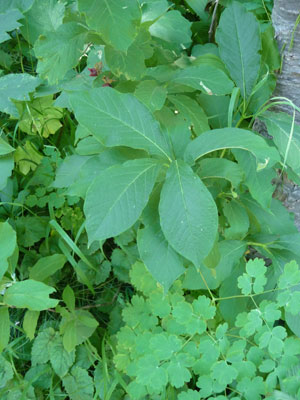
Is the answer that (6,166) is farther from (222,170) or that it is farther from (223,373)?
(223,373)

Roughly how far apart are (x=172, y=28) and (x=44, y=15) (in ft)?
1.86

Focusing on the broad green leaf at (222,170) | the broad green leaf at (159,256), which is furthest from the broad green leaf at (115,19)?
the broad green leaf at (159,256)

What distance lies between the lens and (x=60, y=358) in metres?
1.63

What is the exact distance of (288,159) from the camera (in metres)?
1.27

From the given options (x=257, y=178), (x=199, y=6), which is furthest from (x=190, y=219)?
(x=199, y=6)

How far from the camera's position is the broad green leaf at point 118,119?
1.16 m

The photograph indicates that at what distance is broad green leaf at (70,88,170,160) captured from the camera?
116 centimetres

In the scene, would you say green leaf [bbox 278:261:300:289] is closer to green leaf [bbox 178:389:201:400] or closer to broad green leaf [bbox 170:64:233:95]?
green leaf [bbox 178:389:201:400]

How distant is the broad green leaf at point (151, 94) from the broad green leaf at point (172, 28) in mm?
211

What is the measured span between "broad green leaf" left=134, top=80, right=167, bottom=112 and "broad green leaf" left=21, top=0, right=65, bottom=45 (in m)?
0.54

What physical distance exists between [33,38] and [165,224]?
1.11m

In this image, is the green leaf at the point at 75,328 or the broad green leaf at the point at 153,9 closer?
the broad green leaf at the point at 153,9

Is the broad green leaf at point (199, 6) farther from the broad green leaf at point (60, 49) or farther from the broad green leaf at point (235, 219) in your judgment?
the broad green leaf at point (235, 219)

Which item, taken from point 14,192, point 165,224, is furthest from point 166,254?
point 14,192
